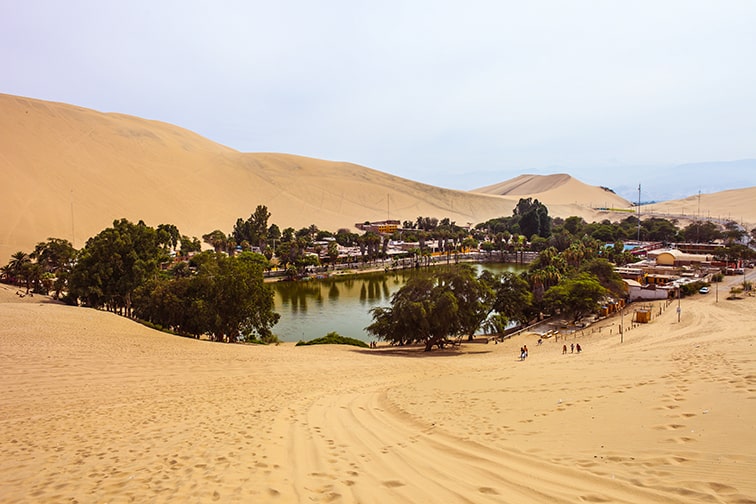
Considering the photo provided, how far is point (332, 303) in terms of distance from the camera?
144 ft

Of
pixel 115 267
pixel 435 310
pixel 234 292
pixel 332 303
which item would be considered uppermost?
pixel 115 267

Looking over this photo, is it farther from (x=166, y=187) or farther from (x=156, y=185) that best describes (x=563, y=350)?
(x=166, y=187)

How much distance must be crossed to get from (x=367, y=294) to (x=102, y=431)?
41214 mm

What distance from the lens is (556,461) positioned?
554 cm

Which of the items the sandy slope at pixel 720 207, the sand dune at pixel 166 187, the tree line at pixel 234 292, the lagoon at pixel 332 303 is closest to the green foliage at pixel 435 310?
the tree line at pixel 234 292

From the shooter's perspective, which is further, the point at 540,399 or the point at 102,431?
the point at 540,399

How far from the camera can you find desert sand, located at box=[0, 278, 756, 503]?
507 cm

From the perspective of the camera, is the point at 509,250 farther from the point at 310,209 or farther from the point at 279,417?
the point at 279,417

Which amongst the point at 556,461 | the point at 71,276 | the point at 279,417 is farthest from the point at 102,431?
the point at 71,276

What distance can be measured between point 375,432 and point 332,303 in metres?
36.6

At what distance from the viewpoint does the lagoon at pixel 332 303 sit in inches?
1310

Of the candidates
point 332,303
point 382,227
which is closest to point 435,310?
point 332,303

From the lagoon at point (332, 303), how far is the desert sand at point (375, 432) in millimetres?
19577

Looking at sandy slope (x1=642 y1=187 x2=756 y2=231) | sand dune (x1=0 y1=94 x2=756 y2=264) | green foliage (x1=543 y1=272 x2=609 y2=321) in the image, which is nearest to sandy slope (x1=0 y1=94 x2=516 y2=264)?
sand dune (x1=0 y1=94 x2=756 y2=264)
